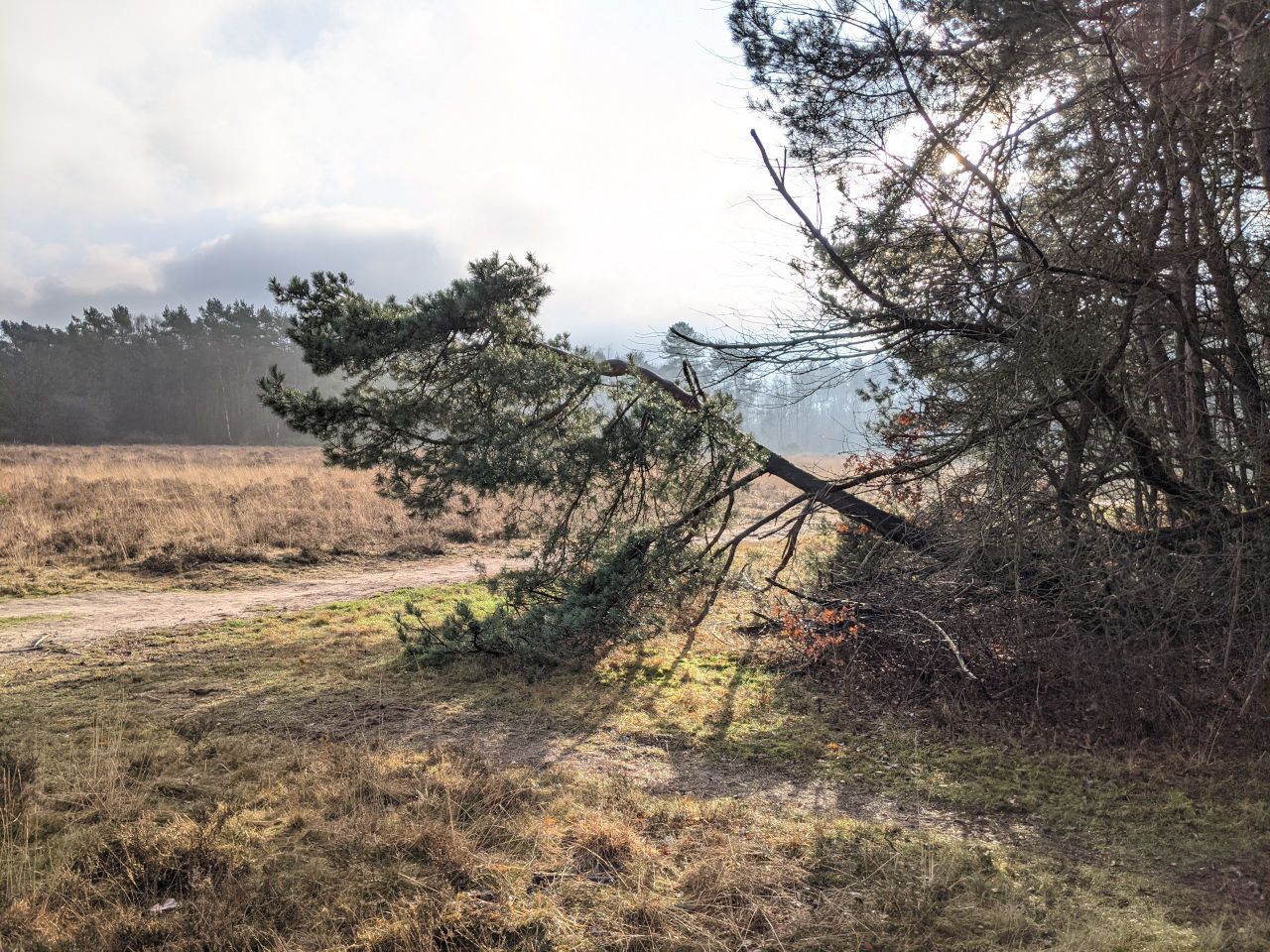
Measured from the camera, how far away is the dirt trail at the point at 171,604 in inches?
342

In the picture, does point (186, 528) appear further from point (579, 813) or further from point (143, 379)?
point (143, 379)

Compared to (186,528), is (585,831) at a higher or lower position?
lower

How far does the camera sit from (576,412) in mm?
8008

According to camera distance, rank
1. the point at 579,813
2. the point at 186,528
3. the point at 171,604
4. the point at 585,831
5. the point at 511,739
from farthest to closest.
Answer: the point at 186,528, the point at 171,604, the point at 511,739, the point at 579,813, the point at 585,831

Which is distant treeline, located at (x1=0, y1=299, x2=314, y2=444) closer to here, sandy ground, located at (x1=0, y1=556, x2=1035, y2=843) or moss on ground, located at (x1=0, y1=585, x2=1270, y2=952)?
sandy ground, located at (x1=0, y1=556, x2=1035, y2=843)

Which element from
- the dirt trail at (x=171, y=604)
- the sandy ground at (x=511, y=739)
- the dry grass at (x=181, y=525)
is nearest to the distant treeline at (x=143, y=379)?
the dry grass at (x=181, y=525)

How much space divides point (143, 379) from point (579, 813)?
64821 mm

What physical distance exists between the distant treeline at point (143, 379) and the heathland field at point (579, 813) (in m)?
40.3

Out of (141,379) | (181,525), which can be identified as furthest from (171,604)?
(141,379)

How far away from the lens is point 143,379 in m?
55.7

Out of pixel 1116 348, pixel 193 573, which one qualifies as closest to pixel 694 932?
pixel 1116 348

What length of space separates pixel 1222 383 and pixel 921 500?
2456mm

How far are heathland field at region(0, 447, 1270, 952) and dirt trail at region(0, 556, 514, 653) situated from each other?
0.87 meters

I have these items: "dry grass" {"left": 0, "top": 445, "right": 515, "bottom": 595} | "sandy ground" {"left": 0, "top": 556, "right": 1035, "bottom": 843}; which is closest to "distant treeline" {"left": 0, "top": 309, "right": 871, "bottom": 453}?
"dry grass" {"left": 0, "top": 445, "right": 515, "bottom": 595}
